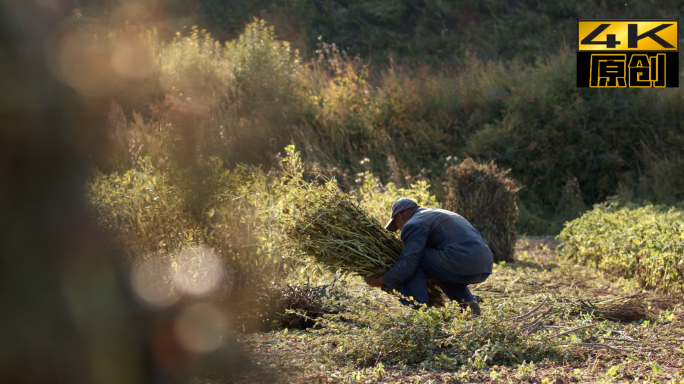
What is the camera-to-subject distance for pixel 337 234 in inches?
181

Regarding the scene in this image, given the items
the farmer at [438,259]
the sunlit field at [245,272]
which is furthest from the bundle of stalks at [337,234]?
the farmer at [438,259]

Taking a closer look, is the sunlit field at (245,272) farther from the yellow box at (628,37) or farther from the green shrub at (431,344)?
the yellow box at (628,37)

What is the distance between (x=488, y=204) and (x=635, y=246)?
204cm

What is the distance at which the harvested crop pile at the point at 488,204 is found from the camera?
7.64 metres

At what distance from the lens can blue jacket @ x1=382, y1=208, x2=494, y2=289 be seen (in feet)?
14.9

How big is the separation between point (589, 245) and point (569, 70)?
254 inches

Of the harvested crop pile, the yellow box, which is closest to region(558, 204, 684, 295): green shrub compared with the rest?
the harvested crop pile

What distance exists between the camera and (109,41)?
1150 cm

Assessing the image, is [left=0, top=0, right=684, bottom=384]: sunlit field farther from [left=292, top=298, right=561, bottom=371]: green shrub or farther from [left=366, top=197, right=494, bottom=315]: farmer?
[left=366, top=197, right=494, bottom=315]: farmer

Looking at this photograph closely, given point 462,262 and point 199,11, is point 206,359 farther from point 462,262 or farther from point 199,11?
point 199,11

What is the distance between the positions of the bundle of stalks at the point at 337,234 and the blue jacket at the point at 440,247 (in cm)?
16

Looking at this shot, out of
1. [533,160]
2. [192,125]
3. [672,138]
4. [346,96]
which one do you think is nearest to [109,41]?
[192,125]

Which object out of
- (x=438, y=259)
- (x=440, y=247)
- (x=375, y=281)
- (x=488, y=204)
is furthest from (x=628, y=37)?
(x=375, y=281)

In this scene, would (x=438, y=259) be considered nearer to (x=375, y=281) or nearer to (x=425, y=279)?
(x=425, y=279)
